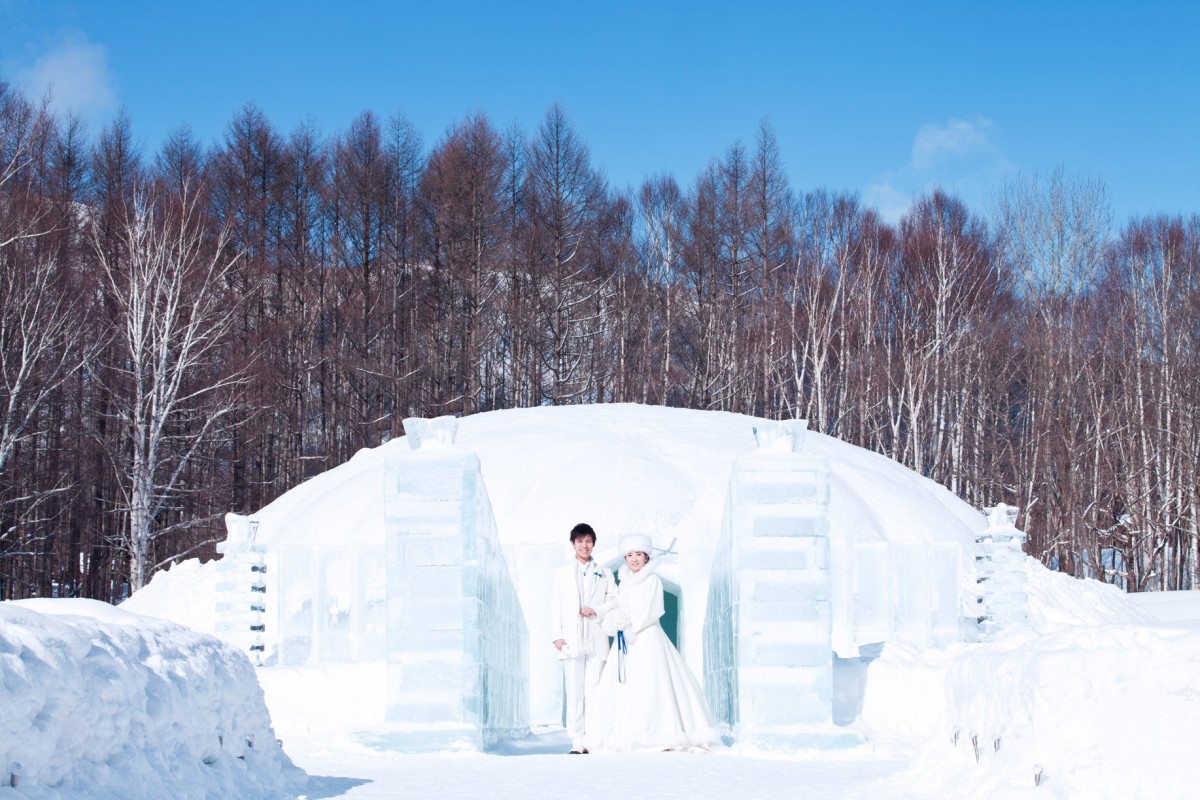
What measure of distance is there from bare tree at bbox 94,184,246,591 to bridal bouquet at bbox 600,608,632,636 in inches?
538

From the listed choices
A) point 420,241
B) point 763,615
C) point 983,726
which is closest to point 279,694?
point 763,615

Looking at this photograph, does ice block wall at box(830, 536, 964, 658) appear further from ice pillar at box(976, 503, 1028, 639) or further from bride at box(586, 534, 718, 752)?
bride at box(586, 534, 718, 752)

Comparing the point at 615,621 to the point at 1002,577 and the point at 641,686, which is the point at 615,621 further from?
the point at 1002,577

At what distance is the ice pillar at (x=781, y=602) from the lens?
8727 millimetres

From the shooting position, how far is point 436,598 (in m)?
8.88

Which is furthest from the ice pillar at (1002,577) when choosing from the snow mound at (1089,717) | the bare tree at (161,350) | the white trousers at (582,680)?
the bare tree at (161,350)

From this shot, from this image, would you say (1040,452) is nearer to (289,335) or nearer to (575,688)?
(289,335)

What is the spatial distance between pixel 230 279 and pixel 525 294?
691 cm

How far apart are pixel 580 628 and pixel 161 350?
15.6 m

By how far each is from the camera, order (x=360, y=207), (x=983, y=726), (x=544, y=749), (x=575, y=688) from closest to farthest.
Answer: (x=983, y=726) < (x=575, y=688) < (x=544, y=749) < (x=360, y=207)

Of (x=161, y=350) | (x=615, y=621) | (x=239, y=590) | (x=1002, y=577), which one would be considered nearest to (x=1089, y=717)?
(x=615, y=621)

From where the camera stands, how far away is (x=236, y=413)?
93.9ft

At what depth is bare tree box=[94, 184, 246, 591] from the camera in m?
21.8

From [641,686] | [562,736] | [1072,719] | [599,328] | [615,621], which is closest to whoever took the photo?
[1072,719]
